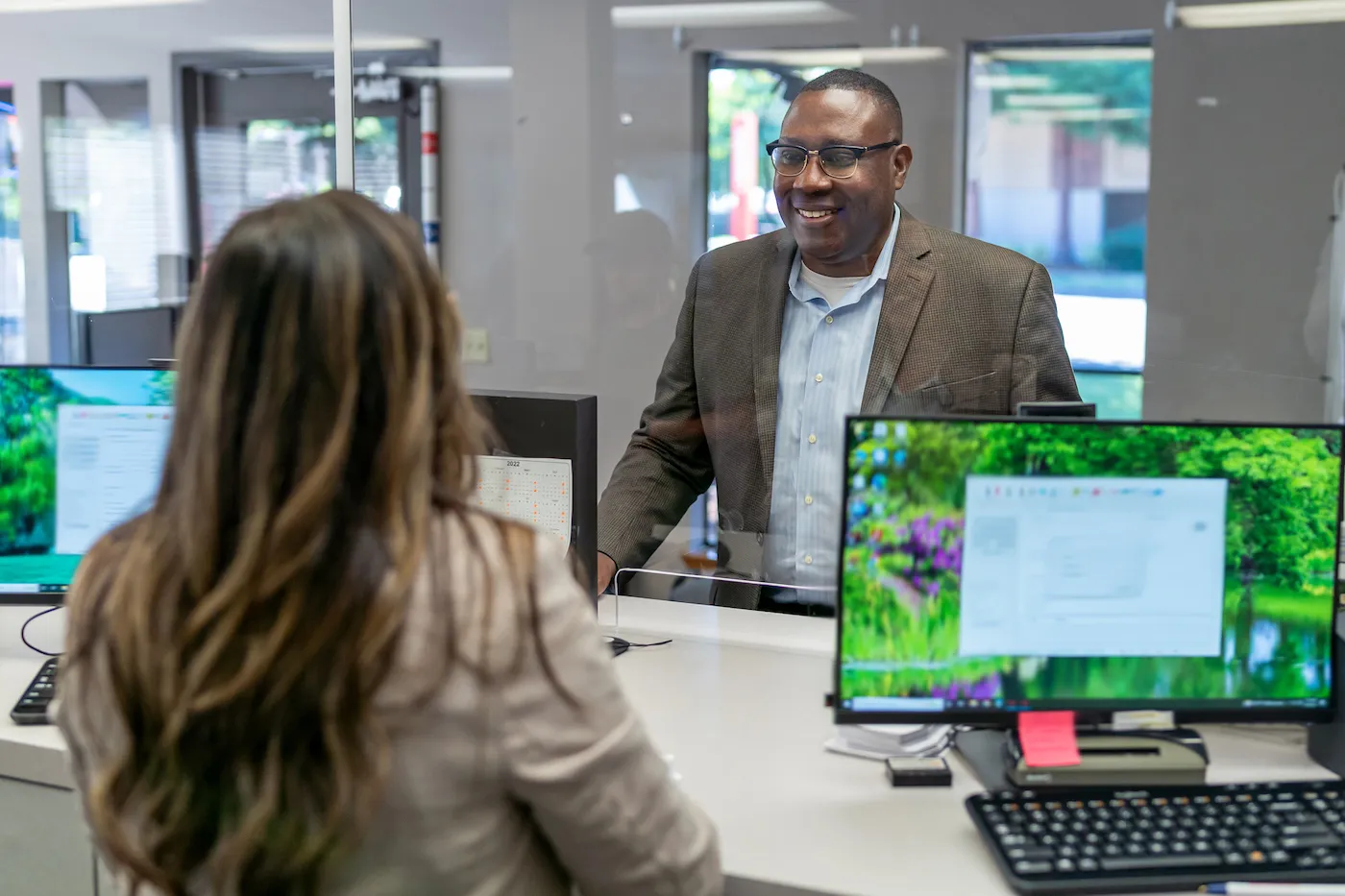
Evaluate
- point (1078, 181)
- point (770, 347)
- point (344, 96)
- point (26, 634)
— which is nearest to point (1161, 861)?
point (770, 347)

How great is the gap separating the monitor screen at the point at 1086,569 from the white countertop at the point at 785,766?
0.31 ft

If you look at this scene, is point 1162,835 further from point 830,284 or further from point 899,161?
point 899,161

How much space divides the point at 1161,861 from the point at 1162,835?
0.15 ft

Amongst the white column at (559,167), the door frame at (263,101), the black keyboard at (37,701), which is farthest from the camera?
the door frame at (263,101)

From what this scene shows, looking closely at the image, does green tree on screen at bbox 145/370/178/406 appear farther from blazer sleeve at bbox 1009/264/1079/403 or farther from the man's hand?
blazer sleeve at bbox 1009/264/1079/403

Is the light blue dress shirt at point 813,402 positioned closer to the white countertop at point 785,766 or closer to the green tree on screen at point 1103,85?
the white countertop at point 785,766

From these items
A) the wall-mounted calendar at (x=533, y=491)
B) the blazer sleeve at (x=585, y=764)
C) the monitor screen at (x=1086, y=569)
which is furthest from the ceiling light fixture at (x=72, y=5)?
the blazer sleeve at (x=585, y=764)

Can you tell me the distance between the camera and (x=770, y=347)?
94.7 inches

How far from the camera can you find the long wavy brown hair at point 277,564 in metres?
0.87

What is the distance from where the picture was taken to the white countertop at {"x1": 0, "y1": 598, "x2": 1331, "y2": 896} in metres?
1.19

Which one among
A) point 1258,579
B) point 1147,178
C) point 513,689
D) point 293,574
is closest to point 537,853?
point 513,689

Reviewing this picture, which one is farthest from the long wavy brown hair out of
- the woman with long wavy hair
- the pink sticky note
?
the pink sticky note

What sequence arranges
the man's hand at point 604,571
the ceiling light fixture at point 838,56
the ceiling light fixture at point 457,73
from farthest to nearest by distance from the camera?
the ceiling light fixture at point 457,73 < the ceiling light fixture at point 838,56 < the man's hand at point 604,571

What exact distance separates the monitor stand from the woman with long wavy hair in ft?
1.86
